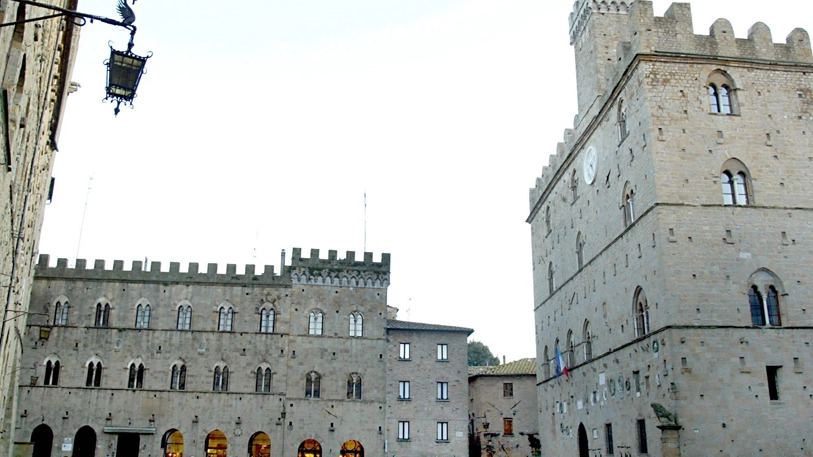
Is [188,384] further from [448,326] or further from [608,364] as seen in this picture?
[608,364]

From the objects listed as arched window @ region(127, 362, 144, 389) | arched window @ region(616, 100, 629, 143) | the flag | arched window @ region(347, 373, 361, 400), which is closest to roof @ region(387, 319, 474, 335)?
arched window @ region(347, 373, 361, 400)

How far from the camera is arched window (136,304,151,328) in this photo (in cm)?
3941

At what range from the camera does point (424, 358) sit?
136 feet

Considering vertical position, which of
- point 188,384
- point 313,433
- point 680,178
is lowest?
point 313,433

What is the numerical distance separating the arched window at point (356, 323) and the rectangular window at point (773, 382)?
76.6 feet

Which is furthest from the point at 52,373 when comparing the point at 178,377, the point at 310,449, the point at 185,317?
the point at 310,449

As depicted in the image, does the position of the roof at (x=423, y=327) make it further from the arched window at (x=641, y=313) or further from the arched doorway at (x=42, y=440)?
the arched doorway at (x=42, y=440)

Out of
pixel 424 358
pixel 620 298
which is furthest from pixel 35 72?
pixel 424 358

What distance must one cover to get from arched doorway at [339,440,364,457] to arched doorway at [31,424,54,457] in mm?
14847

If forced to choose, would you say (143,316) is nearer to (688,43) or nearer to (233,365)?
(233,365)

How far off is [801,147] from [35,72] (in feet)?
77.1

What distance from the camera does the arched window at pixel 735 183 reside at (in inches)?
944

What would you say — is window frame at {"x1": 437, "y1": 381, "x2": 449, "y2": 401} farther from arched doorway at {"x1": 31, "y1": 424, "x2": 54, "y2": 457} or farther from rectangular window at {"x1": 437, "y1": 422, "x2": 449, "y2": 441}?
arched doorway at {"x1": 31, "y1": 424, "x2": 54, "y2": 457}

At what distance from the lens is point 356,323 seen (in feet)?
135
